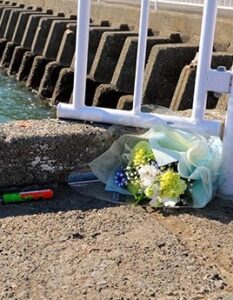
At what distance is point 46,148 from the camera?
105 inches

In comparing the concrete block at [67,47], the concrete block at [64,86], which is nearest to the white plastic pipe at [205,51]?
the concrete block at [64,86]

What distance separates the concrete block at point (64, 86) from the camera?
344 inches

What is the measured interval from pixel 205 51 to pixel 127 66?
4162mm

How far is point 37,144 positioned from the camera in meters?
2.63

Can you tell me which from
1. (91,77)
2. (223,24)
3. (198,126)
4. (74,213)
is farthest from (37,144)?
(91,77)

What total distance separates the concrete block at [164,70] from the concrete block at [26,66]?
206 inches

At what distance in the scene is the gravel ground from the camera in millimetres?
1876

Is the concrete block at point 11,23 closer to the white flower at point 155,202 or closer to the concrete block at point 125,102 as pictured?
the concrete block at point 125,102

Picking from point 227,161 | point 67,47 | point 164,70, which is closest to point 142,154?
point 227,161

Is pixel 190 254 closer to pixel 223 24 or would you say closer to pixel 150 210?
pixel 150 210

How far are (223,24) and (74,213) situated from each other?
468cm

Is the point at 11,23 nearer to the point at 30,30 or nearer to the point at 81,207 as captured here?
the point at 30,30

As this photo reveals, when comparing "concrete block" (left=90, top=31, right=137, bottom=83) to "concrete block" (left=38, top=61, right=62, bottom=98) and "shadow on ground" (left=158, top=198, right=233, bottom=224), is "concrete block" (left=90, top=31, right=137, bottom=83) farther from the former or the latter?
"shadow on ground" (left=158, top=198, right=233, bottom=224)

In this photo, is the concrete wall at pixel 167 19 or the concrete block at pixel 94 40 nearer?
the concrete wall at pixel 167 19
